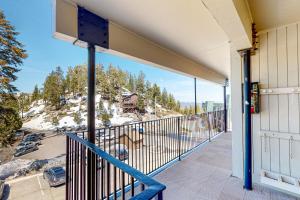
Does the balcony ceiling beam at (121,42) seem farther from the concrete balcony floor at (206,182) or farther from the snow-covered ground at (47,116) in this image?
the concrete balcony floor at (206,182)

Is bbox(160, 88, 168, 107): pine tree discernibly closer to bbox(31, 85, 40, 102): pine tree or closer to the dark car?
the dark car

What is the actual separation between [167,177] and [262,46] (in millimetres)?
2482

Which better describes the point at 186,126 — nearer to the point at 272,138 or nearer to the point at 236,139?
the point at 236,139

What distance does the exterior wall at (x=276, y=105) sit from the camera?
6.79 feet

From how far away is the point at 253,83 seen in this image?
90.4 inches

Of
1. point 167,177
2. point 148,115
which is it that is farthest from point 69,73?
point 167,177

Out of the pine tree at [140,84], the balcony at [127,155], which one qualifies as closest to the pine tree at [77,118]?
the balcony at [127,155]

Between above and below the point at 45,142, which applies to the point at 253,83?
above

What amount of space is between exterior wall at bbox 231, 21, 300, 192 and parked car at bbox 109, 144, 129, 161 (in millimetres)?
1818

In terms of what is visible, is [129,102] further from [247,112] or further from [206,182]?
[247,112]

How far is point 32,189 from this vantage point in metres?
2.12

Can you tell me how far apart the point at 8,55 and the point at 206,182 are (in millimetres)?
3201

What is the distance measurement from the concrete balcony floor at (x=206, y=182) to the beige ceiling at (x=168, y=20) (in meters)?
2.34

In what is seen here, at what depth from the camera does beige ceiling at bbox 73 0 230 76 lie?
1779 millimetres
